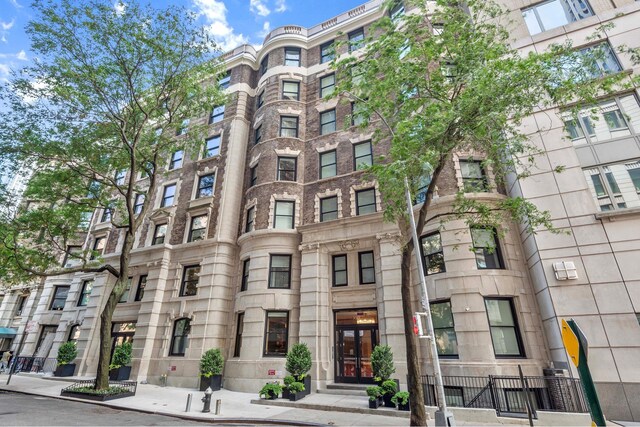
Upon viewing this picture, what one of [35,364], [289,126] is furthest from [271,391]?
[35,364]

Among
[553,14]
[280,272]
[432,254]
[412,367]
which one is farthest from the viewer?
[280,272]

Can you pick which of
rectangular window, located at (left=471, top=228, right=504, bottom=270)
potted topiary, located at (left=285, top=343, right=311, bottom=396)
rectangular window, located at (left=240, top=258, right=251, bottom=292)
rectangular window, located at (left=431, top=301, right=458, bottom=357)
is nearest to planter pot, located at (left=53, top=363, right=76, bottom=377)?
rectangular window, located at (left=240, top=258, right=251, bottom=292)

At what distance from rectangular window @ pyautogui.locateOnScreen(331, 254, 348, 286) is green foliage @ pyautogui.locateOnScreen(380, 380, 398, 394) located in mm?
6516

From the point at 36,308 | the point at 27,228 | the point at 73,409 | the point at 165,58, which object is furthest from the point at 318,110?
the point at 36,308

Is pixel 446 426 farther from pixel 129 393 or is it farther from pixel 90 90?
pixel 90 90

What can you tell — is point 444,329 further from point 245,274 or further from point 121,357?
point 121,357

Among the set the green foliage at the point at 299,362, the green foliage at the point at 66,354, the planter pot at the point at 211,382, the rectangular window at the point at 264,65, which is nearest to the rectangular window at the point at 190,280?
the planter pot at the point at 211,382

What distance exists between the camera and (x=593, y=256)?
39.8 feet

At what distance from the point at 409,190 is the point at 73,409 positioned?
14054mm

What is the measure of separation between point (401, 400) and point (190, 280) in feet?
48.7

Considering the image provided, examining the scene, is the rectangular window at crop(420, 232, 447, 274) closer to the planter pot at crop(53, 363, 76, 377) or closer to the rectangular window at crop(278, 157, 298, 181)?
the rectangular window at crop(278, 157, 298, 181)

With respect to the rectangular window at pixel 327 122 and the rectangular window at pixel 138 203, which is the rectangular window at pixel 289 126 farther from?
the rectangular window at pixel 138 203

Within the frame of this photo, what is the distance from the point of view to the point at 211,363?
16.1m

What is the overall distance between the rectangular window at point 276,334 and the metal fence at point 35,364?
16.2 m
